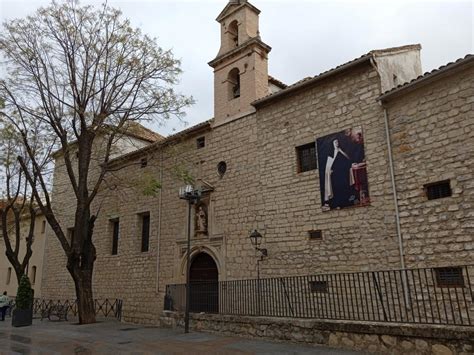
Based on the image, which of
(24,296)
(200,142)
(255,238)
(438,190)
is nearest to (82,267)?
(24,296)

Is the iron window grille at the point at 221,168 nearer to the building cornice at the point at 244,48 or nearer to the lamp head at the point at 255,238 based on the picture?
the lamp head at the point at 255,238

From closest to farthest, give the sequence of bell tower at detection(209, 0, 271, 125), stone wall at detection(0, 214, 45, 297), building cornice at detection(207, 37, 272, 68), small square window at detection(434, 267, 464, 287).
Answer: small square window at detection(434, 267, 464, 287) < bell tower at detection(209, 0, 271, 125) < building cornice at detection(207, 37, 272, 68) < stone wall at detection(0, 214, 45, 297)

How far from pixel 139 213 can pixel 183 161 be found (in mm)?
3417

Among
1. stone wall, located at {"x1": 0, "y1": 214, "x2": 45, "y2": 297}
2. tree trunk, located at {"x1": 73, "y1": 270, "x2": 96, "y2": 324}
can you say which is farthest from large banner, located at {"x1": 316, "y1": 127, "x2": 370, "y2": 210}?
stone wall, located at {"x1": 0, "y1": 214, "x2": 45, "y2": 297}

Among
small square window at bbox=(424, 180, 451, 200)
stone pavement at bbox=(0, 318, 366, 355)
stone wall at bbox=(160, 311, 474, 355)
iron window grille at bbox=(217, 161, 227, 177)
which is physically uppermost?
iron window grille at bbox=(217, 161, 227, 177)

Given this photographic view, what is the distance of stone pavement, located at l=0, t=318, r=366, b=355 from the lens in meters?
7.37

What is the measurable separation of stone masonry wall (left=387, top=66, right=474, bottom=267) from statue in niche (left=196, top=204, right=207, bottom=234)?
6897 mm

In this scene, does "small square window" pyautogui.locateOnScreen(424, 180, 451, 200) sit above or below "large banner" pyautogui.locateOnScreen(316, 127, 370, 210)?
below

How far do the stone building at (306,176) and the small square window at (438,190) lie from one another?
24 mm

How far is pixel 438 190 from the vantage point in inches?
331

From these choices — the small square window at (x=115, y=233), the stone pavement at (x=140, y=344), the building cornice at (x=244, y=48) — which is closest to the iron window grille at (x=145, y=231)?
the small square window at (x=115, y=233)

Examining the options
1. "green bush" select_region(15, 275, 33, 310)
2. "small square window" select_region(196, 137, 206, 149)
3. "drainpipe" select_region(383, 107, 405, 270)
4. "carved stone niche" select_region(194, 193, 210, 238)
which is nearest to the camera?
"drainpipe" select_region(383, 107, 405, 270)

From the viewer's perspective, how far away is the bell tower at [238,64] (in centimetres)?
1316

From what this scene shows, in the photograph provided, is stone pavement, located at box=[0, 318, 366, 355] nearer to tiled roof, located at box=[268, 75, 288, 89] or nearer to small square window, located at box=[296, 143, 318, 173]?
small square window, located at box=[296, 143, 318, 173]
